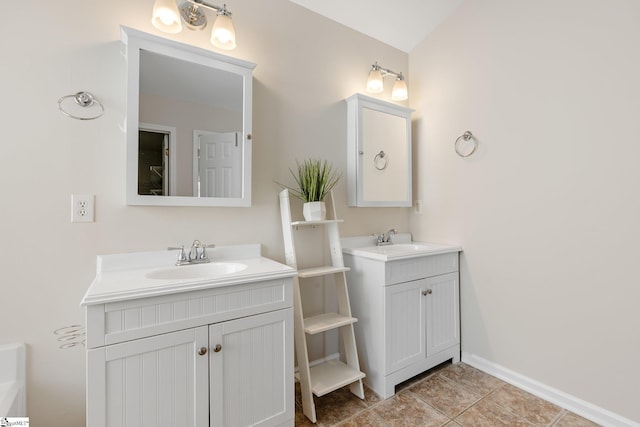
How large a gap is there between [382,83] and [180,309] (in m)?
2.05

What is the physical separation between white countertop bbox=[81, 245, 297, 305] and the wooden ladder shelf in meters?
0.24

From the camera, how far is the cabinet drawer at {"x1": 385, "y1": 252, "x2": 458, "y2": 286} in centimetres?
183

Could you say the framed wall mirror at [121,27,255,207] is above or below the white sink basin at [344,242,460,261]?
above

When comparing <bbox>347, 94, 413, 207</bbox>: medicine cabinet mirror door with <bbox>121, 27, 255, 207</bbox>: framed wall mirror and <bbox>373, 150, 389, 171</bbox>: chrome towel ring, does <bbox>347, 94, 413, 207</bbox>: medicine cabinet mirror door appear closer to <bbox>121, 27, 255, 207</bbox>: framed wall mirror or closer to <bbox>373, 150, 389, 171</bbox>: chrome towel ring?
<bbox>373, 150, 389, 171</bbox>: chrome towel ring

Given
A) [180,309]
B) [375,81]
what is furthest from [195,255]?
[375,81]

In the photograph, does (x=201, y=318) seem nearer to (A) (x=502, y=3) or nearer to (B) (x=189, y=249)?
(B) (x=189, y=249)

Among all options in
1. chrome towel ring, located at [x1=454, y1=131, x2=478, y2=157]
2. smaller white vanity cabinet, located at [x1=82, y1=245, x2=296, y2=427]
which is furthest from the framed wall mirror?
chrome towel ring, located at [x1=454, y1=131, x2=478, y2=157]

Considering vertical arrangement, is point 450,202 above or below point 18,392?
above

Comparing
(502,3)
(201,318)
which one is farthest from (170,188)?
(502,3)

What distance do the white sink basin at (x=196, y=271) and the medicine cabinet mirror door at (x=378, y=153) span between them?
3.28ft

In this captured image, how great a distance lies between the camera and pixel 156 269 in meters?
1.45

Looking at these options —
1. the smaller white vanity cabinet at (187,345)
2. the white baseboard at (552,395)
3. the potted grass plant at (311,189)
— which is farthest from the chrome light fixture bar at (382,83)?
the white baseboard at (552,395)

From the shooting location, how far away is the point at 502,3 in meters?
2.01

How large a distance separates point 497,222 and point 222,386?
188 centimetres
